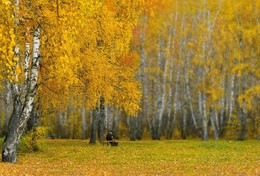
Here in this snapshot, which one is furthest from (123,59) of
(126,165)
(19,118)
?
(19,118)

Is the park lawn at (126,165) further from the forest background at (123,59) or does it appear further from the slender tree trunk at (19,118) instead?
the forest background at (123,59)

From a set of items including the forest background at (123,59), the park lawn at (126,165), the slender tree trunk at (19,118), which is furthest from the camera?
Result: the slender tree trunk at (19,118)

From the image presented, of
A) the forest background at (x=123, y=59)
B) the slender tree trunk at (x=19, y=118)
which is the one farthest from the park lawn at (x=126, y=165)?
the forest background at (x=123, y=59)

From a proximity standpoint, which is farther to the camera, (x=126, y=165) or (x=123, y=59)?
(x=123, y=59)

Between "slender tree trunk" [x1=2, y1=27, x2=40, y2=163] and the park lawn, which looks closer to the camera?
the park lawn

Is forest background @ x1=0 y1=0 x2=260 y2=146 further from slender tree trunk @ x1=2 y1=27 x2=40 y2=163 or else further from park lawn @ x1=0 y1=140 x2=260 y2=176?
park lawn @ x1=0 y1=140 x2=260 y2=176

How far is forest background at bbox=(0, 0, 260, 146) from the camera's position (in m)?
12.8

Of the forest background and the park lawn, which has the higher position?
the forest background

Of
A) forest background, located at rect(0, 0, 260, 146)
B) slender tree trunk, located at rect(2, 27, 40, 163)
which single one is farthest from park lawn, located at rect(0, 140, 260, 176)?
forest background, located at rect(0, 0, 260, 146)

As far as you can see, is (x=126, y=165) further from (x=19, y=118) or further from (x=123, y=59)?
(x=123, y=59)

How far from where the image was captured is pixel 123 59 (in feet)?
90.8

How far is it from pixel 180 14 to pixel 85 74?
2153 cm

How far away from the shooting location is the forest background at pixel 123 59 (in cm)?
1277

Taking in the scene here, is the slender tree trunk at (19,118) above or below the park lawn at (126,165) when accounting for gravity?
above
